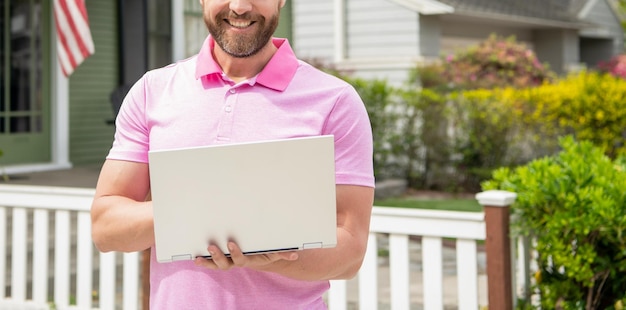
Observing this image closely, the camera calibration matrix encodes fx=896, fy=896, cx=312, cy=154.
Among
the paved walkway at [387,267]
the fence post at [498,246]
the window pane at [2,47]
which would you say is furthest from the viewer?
the window pane at [2,47]

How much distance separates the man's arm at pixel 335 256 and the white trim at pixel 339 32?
13.2 m

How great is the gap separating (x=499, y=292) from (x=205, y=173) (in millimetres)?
2689

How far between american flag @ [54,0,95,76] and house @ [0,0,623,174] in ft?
5.92

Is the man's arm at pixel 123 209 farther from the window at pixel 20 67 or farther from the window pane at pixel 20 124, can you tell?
the window pane at pixel 20 124

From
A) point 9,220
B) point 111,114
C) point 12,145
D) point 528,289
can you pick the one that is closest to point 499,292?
point 528,289

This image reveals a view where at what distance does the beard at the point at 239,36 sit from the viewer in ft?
5.87

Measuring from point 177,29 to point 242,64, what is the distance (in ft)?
34.9

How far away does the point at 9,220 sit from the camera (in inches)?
286

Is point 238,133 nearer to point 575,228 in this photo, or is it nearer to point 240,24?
point 240,24

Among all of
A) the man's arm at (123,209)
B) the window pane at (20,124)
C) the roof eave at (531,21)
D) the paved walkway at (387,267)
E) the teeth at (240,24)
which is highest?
the roof eave at (531,21)

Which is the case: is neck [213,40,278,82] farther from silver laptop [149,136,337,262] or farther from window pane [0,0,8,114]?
window pane [0,0,8,114]

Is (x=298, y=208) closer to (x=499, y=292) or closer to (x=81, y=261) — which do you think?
(x=499, y=292)

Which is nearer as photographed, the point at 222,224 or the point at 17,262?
the point at 222,224

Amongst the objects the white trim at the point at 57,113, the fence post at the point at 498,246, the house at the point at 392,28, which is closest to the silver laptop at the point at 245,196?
the fence post at the point at 498,246
